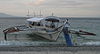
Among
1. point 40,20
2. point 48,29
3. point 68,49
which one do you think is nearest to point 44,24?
point 40,20

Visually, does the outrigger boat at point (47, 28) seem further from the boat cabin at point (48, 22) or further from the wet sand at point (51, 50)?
the wet sand at point (51, 50)

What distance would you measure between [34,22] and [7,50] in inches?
610

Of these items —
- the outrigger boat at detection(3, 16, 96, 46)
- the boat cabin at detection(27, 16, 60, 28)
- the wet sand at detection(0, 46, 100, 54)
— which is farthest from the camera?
the boat cabin at detection(27, 16, 60, 28)

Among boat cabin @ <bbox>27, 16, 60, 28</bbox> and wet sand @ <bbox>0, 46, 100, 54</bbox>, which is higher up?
boat cabin @ <bbox>27, 16, 60, 28</bbox>

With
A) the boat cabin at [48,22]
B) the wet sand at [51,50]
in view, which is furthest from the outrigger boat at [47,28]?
the wet sand at [51,50]

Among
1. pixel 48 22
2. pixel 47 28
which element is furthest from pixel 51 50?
pixel 48 22

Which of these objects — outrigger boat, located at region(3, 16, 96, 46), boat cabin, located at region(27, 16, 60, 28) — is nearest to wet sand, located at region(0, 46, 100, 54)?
outrigger boat, located at region(3, 16, 96, 46)

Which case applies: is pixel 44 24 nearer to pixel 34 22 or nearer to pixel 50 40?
pixel 34 22

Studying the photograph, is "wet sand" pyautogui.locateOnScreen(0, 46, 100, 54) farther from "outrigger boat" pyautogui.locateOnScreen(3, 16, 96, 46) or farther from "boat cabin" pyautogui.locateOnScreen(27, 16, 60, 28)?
"boat cabin" pyautogui.locateOnScreen(27, 16, 60, 28)

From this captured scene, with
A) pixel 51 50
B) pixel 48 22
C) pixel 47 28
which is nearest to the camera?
pixel 51 50

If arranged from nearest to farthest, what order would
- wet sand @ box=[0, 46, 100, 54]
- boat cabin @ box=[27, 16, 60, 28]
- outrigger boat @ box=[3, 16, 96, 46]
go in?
wet sand @ box=[0, 46, 100, 54]
outrigger boat @ box=[3, 16, 96, 46]
boat cabin @ box=[27, 16, 60, 28]

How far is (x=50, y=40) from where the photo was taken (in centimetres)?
3244

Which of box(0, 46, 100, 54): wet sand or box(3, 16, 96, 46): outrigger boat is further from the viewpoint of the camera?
box(3, 16, 96, 46): outrigger boat

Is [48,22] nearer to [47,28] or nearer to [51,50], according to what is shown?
[47,28]
